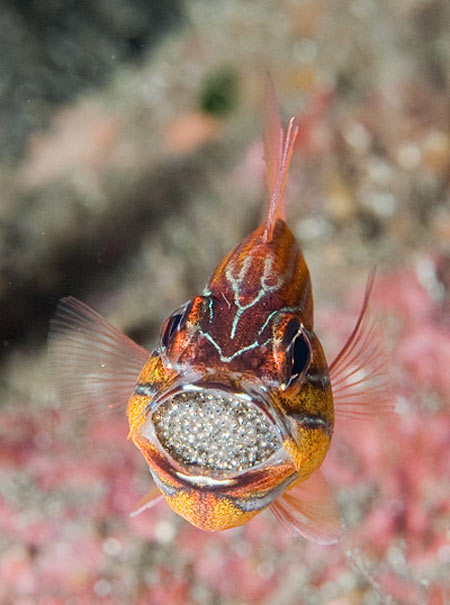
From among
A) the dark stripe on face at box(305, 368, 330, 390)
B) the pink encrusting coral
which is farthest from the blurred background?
the dark stripe on face at box(305, 368, 330, 390)

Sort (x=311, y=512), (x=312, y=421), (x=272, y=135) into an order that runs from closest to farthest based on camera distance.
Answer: (x=312, y=421)
(x=311, y=512)
(x=272, y=135)

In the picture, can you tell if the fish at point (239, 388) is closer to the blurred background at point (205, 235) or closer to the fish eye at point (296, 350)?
the fish eye at point (296, 350)

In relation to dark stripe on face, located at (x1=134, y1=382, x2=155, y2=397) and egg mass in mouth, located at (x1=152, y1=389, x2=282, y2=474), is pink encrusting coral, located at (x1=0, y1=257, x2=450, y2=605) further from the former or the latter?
egg mass in mouth, located at (x1=152, y1=389, x2=282, y2=474)

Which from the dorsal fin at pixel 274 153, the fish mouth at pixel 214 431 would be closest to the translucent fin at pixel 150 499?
the fish mouth at pixel 214 431

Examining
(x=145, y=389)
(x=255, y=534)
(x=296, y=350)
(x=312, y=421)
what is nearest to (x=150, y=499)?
(x=145, y=389)

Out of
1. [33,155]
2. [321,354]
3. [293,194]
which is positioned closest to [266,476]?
[321,354]

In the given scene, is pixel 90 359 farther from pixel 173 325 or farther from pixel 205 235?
pixel 205 235

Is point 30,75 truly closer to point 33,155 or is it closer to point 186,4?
point 33,155

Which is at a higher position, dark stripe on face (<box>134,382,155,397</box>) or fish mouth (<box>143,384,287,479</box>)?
fish mouth (<box>143,384,287,479</box>)
